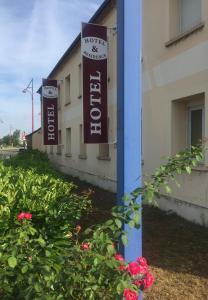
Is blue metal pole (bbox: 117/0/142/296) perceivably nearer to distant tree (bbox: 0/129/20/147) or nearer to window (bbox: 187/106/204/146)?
window (bbox: 187/106/204/146)

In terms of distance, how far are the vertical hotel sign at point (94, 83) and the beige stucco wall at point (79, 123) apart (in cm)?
130

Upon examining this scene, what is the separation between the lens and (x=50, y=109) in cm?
2386

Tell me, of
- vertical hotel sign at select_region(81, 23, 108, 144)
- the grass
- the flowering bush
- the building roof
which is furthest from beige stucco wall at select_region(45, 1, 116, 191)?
the flowering bush

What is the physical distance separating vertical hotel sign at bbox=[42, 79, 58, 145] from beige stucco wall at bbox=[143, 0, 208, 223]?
510 inches

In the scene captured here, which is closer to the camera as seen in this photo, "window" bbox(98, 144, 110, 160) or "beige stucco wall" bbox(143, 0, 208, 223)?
"beige stucco wall" bbox(143, 0, 208, 223)

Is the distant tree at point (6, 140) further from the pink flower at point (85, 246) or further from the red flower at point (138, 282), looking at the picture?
the red flower at point (138, 282)

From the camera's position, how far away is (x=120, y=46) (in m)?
3.73

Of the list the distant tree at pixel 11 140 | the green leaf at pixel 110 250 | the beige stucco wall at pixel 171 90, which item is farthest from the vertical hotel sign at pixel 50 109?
the distant tree at pixel 11 140

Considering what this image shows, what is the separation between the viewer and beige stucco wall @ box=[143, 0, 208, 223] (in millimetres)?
8523

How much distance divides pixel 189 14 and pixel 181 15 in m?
0.40

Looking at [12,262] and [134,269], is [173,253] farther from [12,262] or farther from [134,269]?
[12,262]

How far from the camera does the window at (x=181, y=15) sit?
9500mm

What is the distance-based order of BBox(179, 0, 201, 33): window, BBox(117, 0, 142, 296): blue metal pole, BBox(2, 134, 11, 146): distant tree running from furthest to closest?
BBox(2, 134, 11, 146): distant tree
BBox(179, 0, 201, 33): window
BBox(117, 0, 142, 296): blue metal pole

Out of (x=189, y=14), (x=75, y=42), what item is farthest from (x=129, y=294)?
(x=75, y=42)
